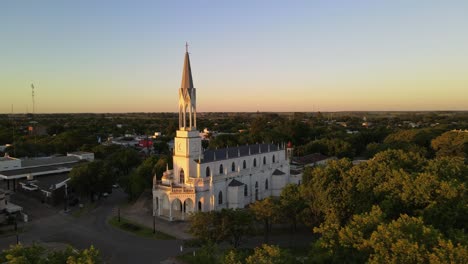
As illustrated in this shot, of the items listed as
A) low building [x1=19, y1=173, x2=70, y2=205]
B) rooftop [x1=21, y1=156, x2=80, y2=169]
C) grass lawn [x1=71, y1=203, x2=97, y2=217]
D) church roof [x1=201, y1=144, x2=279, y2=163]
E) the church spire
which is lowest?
grass lawn [x1=71, y1=203, x2=97, y2=217]

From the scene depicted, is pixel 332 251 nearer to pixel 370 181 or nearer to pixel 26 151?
pixel 370 181

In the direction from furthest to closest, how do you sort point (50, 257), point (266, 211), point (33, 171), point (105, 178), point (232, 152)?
point (33, 171) < point (105, 178) < point (232, 152) < point (266, 211) < point (50, 257)

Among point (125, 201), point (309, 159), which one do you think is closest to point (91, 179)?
point (125, 201)

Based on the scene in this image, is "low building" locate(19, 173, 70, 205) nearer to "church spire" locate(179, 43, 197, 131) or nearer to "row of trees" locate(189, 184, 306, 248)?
"church spire" locate(179, 43, 197, 131)

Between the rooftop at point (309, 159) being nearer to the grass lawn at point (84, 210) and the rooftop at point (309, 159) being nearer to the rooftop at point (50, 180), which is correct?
the grass lawn at point (84, 210)

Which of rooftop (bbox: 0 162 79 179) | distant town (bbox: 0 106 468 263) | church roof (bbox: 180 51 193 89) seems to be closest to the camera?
distant town (bbox: 0 106 468 263)

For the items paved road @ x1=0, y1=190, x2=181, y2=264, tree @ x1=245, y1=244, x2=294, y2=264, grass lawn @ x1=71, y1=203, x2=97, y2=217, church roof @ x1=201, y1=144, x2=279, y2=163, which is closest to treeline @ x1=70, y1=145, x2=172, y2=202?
grass lawn @ x1=71, y1=203, x2=97, y2=217

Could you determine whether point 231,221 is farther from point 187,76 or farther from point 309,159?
point 309,159

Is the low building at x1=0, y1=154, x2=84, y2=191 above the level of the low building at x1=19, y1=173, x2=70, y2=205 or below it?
above
